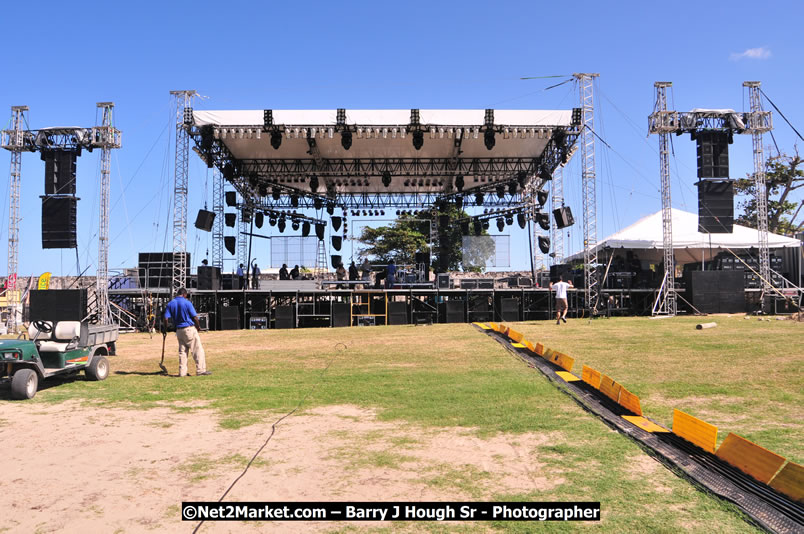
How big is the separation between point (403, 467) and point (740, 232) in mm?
28143

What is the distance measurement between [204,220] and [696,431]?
22.7m

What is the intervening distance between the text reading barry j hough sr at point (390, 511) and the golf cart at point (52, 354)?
17.8 feet

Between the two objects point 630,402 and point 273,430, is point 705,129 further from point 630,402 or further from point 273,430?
point 273,430

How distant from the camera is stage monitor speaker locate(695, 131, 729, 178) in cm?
2372

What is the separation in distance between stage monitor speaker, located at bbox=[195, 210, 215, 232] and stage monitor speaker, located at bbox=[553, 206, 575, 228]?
15464mm

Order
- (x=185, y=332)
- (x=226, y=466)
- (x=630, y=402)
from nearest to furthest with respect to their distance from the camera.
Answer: (x=226, y=466) < (x=630, y=402) < (x=185, y=332)

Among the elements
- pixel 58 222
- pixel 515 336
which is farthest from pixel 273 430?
pixel 58 222

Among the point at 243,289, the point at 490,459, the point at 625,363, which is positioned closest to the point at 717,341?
the point at 625,363

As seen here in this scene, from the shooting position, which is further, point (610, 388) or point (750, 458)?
point (610, 388)

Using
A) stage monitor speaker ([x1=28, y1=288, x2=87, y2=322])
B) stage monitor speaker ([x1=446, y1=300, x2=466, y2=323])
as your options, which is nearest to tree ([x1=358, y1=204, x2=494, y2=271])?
stage monitor speaker ([x1=446, y1=300, x2=466, y2=323])

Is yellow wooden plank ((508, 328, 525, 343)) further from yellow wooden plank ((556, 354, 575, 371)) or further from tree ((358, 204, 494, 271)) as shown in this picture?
tree ((358, 204, 494, 271))

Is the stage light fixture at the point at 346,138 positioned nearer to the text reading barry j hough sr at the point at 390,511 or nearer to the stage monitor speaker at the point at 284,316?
the stage monitor speaker at the point at 284,316

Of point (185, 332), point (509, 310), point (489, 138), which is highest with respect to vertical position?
point (489, 138)

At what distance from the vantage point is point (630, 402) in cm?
618
